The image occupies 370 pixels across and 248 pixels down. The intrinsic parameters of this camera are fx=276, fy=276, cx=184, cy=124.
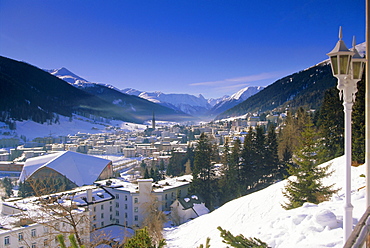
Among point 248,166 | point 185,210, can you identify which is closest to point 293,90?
point 248,166

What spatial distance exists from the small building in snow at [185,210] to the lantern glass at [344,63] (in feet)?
68.9

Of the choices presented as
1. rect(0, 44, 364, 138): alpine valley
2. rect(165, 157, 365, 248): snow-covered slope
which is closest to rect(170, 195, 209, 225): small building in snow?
rect(165, 157, 365, 248): snow-covered slope

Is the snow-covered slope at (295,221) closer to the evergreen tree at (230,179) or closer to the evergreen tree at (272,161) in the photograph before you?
the evergreen tree at (272,161)

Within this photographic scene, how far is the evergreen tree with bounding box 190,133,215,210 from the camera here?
A: 2608cm

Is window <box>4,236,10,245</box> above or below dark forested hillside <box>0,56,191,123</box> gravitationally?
below

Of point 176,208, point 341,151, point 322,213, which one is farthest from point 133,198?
point 322,213

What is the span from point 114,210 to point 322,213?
22.6 m

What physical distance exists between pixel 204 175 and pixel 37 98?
472ft

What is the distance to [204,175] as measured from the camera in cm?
2675

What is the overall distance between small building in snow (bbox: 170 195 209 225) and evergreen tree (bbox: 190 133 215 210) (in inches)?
68.0

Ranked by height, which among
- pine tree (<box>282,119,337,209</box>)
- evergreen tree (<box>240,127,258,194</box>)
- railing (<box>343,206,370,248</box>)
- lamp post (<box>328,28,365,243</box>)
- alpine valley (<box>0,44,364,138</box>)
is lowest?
evergreen tree (<box>240,127,258,194</box>)

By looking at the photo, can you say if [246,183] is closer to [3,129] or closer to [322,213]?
[322,213]

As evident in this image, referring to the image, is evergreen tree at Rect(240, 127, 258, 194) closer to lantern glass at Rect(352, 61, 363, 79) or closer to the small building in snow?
the small building in snow

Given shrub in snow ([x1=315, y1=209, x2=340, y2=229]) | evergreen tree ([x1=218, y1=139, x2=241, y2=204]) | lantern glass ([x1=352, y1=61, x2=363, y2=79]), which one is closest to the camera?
lantern glass ([x1=352, y1=61, x2=363, y2=79])
